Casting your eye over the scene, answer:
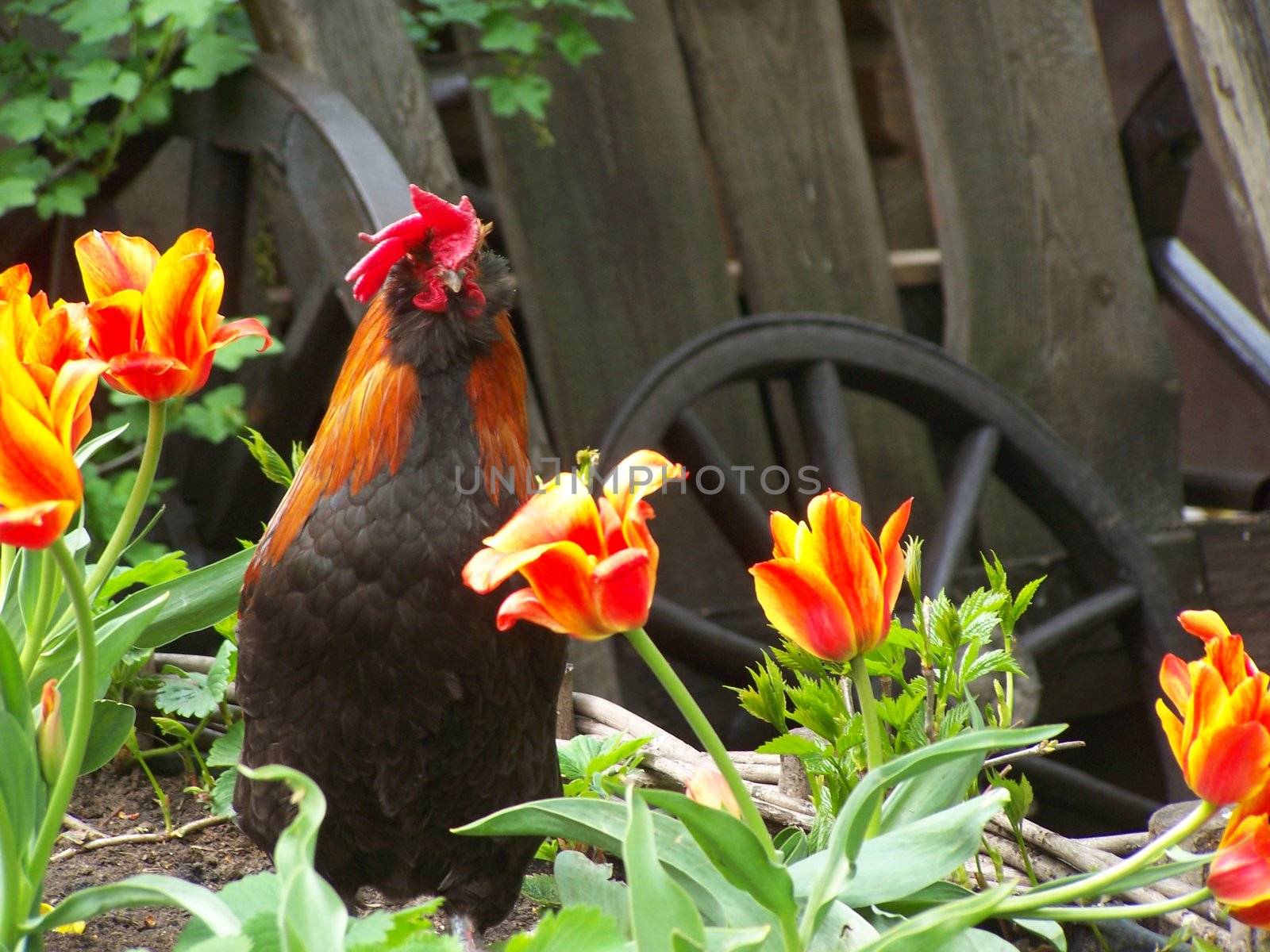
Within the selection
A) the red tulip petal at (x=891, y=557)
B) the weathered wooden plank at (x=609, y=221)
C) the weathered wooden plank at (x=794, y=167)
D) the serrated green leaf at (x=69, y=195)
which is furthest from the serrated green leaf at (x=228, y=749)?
the weathered wooden plank at (x=794, y=167)

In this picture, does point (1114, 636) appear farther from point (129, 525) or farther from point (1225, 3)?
point (129, 525)

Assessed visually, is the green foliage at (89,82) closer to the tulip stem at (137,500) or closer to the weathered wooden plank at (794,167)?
the weathered wooden plank at (794,167)

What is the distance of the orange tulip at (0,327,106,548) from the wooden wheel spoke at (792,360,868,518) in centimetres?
213

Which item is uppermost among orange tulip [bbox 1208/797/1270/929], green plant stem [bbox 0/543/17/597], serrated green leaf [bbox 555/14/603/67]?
serrated green leaf [bbox 555/14/603/67]

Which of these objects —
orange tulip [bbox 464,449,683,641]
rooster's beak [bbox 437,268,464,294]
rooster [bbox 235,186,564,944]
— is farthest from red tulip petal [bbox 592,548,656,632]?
rooster's beak [bbox 437,268,464,294]

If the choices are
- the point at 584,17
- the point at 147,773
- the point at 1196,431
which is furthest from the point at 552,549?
the point at 1196,431

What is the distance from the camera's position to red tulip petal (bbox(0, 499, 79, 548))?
61 cm

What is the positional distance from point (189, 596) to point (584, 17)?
2.18 metres

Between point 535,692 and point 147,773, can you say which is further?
point 147,773

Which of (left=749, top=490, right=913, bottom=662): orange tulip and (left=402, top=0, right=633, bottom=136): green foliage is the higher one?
(left=402, top=0, right=633, bottom=136): green foliage

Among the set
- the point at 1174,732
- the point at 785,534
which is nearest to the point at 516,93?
the point at 785,534

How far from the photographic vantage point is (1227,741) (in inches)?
25.8

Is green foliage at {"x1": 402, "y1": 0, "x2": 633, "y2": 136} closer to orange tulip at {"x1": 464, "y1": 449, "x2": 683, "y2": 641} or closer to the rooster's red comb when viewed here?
the rooster's red comb

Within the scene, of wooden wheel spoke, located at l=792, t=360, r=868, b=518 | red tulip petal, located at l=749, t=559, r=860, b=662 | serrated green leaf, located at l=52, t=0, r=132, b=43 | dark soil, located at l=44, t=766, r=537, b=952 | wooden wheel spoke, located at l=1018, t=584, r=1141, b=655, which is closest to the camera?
red tulip petal, located at l=749, t=559, r=860, b=662
